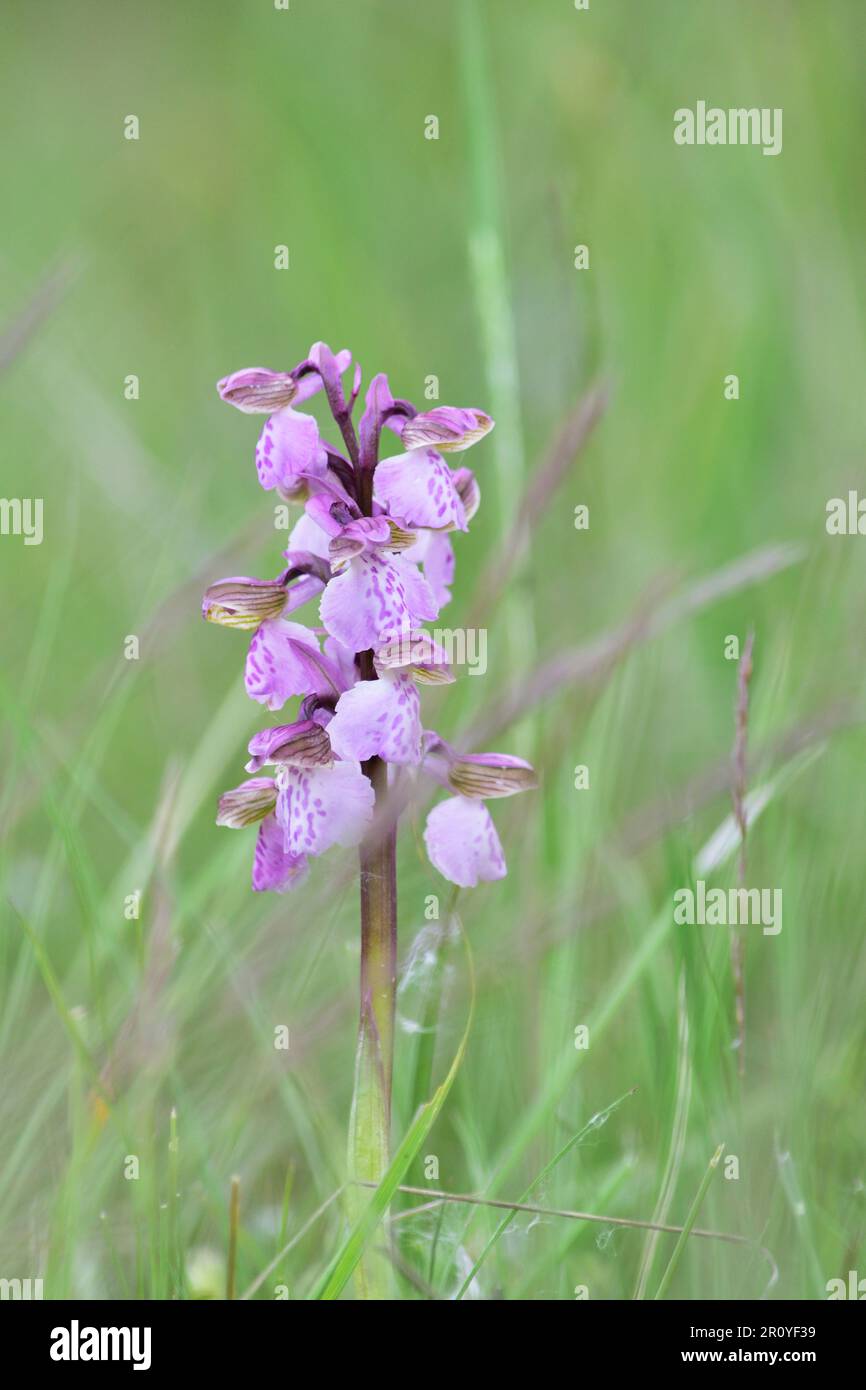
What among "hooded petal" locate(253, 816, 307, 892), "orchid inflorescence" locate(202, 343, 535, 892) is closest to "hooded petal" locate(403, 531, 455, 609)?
"orchid inflorescence" locate(202, 343, 535, 892)

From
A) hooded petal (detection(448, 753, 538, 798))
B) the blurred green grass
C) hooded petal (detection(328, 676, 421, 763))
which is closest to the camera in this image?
hooded petal (detection(328, 676, 421, 763))

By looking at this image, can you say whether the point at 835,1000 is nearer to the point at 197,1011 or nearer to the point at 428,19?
the point at 197,1011

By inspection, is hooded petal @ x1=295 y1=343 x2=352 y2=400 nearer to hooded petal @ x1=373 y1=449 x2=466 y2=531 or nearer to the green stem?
hooded petal @ x1=373 y1=449 x2=466 y2=531

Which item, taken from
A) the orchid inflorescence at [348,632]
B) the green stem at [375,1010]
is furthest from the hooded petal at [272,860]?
the green stem at [375,1010]

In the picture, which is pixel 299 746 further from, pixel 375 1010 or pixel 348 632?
pixel 375 1010
